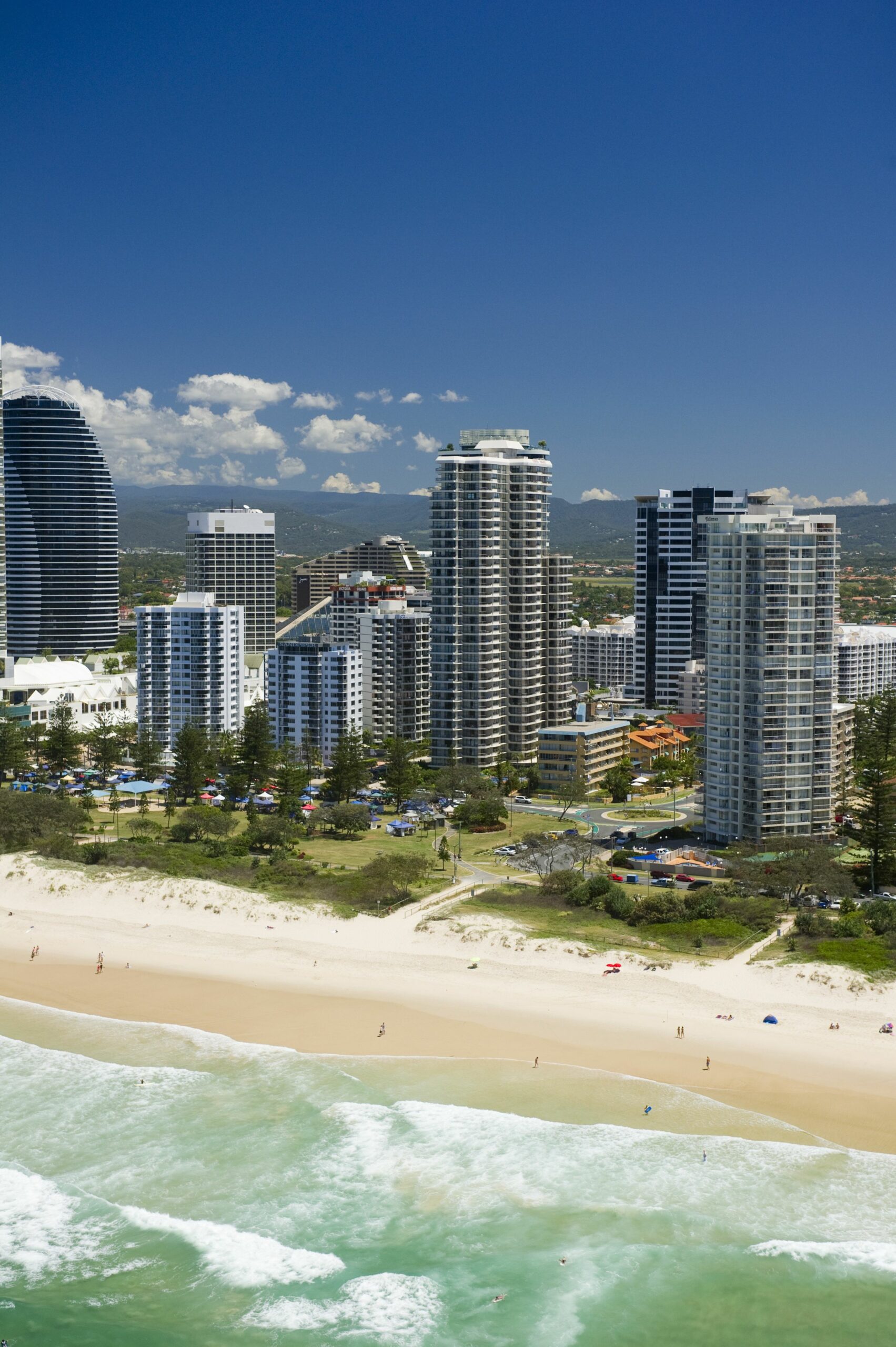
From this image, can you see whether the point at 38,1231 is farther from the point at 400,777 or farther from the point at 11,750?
the point at 11,750

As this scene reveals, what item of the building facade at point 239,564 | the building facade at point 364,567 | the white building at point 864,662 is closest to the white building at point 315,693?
the building facade at point 239,564

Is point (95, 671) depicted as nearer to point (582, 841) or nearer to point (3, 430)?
point (3, 430)

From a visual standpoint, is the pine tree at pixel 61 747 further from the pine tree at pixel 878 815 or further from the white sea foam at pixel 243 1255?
the white sea foam at pixel 243 1255

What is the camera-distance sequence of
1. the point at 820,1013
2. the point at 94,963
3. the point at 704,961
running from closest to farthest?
1. the point at 820,1013
2. the point at 704,961
3. the point at 94,963

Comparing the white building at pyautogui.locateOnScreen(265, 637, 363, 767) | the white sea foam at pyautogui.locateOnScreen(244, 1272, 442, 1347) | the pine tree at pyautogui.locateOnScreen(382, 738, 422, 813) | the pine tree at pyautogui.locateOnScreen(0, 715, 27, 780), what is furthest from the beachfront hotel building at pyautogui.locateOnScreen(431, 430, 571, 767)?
the white sea foam at pyautogui.locateOnScreen(244, 1272, 442, 1347)

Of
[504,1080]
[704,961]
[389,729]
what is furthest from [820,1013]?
[389,729]

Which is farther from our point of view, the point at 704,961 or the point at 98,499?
the point at 98,499

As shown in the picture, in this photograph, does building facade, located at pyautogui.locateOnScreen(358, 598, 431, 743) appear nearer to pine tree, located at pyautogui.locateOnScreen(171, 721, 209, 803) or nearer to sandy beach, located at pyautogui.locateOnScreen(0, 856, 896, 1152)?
pine tree, located at pyautogui.locateOnScreen(171, 721, 209, 803)

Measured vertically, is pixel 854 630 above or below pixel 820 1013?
above
